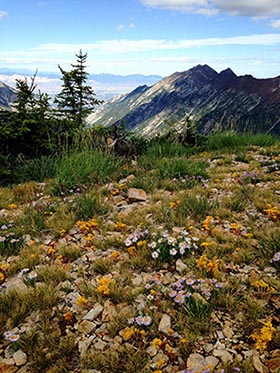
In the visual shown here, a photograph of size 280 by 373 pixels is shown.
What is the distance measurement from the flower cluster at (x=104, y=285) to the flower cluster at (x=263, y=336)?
1669mm

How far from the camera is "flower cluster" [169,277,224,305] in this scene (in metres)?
3.53

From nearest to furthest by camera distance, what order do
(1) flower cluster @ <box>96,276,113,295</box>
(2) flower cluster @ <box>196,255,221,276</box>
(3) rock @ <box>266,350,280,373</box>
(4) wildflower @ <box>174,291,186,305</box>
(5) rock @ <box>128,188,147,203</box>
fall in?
(3) rock @ <box>266,350,280,373</box> → (4) wildflower @ <box>174,291,186,305</box> → (1) flower cluster @ <box>96,276,113,295</box> → (2) flower cluster @ <box>196,255,221,276</box> → (5) rock @ <box>128,188,147,203</box>

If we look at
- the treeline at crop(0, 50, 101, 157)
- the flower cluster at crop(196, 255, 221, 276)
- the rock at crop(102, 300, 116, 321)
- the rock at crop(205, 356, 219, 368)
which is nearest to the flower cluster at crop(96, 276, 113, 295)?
the rock at crop(102, 300, 116, 321)

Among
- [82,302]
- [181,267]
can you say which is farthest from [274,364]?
[82,302]

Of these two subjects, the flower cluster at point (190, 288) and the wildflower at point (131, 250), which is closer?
the flower cluster at point (190, 288)

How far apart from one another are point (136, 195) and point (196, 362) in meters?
4.30

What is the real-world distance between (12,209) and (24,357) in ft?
13.7

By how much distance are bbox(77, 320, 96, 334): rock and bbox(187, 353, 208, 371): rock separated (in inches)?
42.3

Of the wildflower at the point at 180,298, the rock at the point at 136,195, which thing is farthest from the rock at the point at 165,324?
the rock at the point at 136,195

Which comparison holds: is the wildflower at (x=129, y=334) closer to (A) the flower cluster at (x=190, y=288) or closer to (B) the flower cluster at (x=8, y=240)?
(A) the flower cluster at (x=190, y=288)

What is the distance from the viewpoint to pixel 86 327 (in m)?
3.39

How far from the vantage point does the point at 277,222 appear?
5184 mm

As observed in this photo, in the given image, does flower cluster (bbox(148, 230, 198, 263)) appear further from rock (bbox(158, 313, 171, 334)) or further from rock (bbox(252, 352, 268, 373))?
rock (bbox(252, 352, 268, 373))

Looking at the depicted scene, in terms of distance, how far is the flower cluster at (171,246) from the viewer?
4430 millimetres
